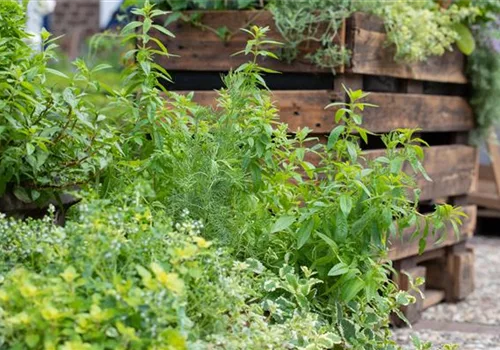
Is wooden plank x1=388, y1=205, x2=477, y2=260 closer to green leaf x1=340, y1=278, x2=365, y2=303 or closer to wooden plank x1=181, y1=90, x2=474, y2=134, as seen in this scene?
wooden plank x1=181, y1=90, x2=474, y2=134

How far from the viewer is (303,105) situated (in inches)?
164

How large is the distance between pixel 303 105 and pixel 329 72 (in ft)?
0.66

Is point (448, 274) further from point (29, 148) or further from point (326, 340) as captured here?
point (29, 148)

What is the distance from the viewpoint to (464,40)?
5.20 meters

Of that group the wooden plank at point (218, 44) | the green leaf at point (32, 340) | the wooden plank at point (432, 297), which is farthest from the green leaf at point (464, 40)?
the green leaf at point (32, 340)

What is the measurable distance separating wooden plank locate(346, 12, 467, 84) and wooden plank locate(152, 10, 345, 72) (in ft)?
0.36

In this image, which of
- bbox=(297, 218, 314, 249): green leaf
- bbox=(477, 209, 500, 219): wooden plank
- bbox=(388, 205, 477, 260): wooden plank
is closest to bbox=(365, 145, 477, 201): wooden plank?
bbox=(388, 205, 477, 260): wooden plank

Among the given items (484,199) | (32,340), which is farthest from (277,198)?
(484,199)

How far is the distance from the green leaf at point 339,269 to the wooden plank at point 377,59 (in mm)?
1461

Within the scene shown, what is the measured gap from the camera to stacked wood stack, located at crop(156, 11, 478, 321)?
4.20 meters

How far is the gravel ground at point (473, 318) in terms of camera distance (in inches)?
175

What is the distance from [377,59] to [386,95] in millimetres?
211

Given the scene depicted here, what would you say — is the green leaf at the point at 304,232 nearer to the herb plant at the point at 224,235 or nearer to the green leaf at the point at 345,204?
the herb plant at the point at 224,235

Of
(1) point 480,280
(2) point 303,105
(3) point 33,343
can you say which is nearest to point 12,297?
(3) point 33,343
